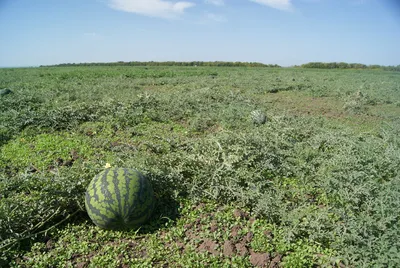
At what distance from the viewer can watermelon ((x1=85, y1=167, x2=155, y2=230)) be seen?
11.7 feet

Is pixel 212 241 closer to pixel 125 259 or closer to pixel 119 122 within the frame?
pixel 125 259

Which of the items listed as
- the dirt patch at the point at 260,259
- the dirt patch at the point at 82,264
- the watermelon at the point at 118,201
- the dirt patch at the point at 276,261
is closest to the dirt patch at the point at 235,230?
the dirt patch at the point at 260,259

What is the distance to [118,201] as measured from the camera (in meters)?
3.57

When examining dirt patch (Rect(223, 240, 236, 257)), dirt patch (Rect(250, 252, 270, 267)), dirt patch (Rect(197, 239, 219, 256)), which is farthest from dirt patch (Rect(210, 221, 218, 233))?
dirt patch (Rect(250, 252, 270, 267))

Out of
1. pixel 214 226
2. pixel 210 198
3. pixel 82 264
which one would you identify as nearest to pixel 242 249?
pixel 214 226

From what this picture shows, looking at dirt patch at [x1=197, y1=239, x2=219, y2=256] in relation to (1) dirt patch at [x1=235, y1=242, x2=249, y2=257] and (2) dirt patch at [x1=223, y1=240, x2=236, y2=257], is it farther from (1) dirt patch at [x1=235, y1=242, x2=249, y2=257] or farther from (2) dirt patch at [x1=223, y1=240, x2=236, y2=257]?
(1) dirt patch at [x1=235, y1=242, x2=249, y2=257]

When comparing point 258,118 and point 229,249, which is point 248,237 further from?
point 258,118

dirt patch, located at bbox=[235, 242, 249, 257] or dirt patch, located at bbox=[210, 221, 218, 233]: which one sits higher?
dirt patch, located at bbox=[210, 221, 218, 233]

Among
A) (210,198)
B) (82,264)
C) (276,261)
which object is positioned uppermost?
(210,198)

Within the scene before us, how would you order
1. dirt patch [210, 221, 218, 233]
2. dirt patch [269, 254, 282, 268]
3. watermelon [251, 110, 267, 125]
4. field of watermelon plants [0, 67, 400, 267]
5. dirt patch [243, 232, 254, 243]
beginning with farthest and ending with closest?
watermelon [251, 110, 267, 125]
dirt patch [210, 221, 218, 233]
dirt patch [243, 232, 254, 243]
field of watermelon plants [0, 67, 400, 267]
dirt patch [269, 254, 282, 268]

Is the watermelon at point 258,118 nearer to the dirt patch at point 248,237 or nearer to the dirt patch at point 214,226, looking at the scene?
the dirt patch at point 214,226

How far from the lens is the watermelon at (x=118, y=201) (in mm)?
3557

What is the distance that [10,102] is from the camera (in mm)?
8508

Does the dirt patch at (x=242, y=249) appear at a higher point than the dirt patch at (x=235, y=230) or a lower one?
lower
